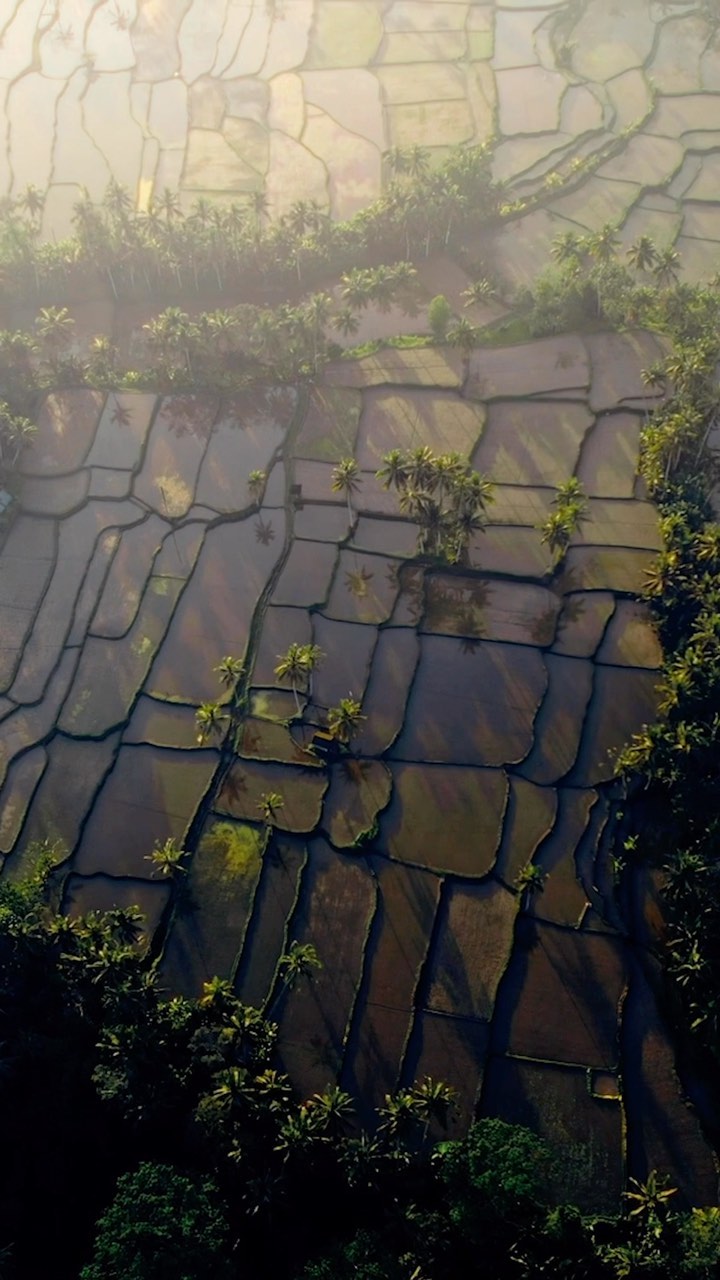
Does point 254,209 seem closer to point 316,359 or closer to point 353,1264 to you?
point 316,359

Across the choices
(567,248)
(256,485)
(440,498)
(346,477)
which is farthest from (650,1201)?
(567,248)

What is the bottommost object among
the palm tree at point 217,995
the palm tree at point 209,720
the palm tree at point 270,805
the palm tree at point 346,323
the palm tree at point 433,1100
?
the palm tree at point 433,1100

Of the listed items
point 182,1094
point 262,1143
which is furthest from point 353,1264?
point 182,1094

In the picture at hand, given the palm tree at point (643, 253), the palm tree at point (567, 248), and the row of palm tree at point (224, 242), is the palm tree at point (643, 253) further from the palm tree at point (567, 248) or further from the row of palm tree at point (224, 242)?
the row of palm tree at point (224, 242)

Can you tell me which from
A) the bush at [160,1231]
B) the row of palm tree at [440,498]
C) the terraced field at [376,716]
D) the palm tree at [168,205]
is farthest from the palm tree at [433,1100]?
the palm tree at [168,205]

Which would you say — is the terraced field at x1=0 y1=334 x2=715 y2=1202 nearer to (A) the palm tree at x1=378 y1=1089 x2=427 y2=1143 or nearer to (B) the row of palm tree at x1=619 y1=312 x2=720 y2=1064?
(B) the row of palm tree at x1=619 y1=312 x2=720 y2=1064

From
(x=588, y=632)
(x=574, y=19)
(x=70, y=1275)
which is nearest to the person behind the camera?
(x=70, y=1275)

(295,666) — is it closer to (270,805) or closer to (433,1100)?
(270,805)
